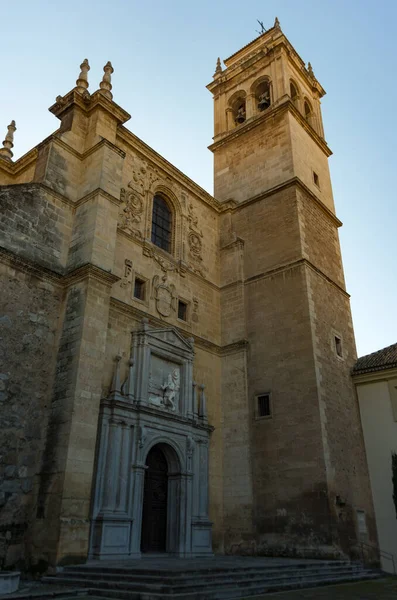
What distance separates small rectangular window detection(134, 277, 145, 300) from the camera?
14.6m

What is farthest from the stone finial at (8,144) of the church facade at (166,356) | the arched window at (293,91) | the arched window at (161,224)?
the arched window at (293,91)

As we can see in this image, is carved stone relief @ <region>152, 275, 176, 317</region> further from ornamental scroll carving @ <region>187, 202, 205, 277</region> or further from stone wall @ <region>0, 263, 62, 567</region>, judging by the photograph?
stone wall @ <region>0, 263, 62, 567</region>

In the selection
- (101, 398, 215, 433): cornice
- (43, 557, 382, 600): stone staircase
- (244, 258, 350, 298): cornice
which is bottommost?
(43, 557, 382, 600): stone staircase

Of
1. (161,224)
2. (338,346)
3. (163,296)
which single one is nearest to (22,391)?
(163,296)

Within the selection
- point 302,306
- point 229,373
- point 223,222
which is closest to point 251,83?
point 223,222

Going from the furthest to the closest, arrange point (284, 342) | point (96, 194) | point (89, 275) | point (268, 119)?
point (268, 119), point (284, 342), point (96, 194), point (89, 275)

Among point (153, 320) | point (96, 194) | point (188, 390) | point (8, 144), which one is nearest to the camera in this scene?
point (96, 194)

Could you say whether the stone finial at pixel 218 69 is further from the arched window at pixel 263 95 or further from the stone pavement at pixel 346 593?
the stone pavement at pixel 346 593

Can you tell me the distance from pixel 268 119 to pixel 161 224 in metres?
7.36

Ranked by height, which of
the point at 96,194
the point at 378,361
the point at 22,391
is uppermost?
the point at 96,194

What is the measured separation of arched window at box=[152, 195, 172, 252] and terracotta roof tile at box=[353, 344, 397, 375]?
735 cm

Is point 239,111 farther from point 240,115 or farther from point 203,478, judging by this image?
point 203,478

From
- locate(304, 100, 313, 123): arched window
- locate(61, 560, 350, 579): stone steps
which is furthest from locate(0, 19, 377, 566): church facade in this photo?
locate(304, 100, 313, 123): arched window

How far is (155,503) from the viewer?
43.4 feet
